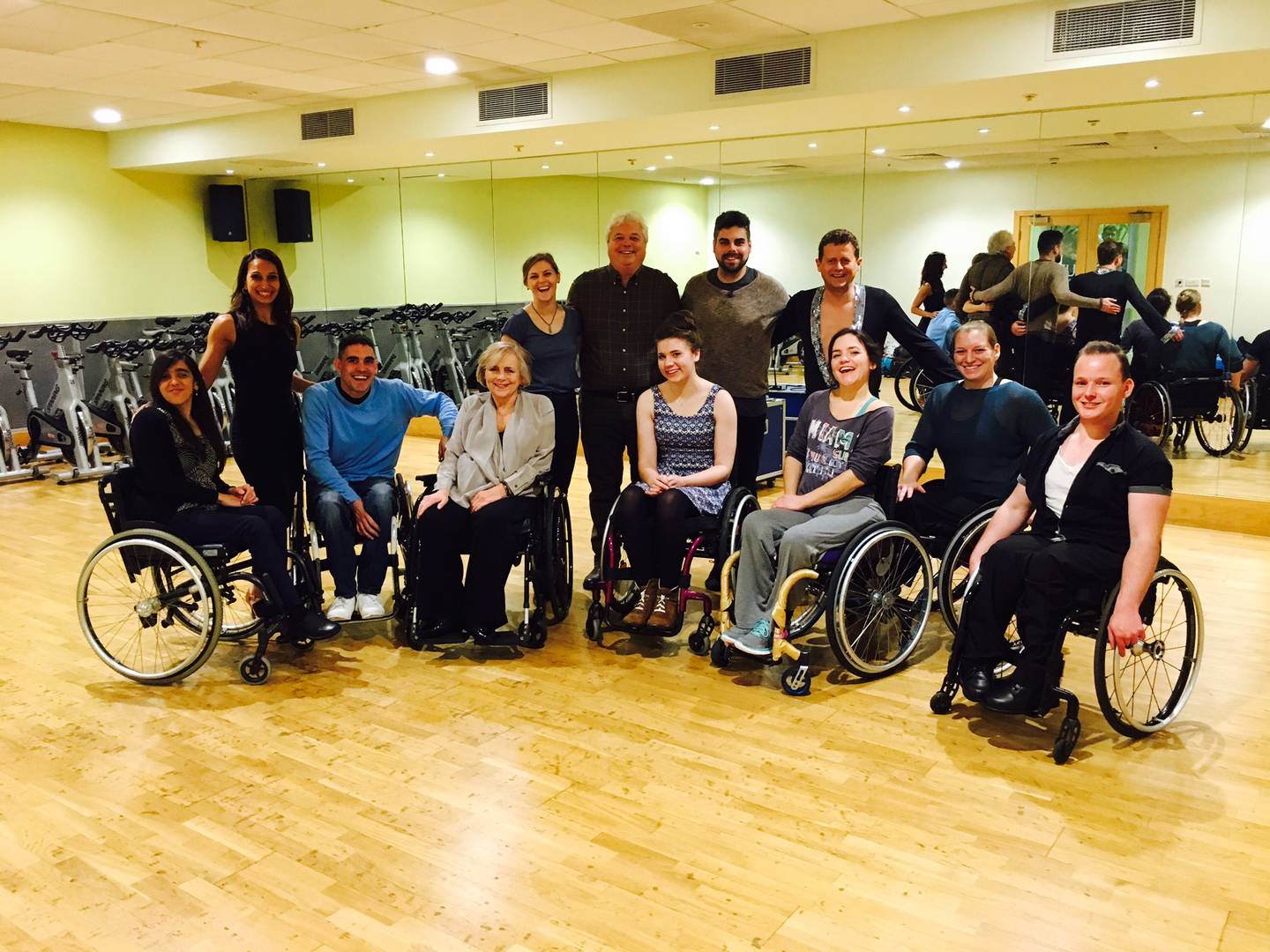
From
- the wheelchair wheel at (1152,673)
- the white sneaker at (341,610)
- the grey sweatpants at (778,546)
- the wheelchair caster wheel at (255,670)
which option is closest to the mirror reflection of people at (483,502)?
the white sneaker at (341,610)

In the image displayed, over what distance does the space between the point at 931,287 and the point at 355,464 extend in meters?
3.97

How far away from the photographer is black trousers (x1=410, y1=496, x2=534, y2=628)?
3703 mm

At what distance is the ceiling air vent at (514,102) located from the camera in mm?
6594

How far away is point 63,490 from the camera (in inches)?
280

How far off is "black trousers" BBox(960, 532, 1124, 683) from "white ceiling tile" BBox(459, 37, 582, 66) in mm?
3864

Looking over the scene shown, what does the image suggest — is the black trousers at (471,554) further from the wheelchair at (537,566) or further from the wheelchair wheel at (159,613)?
the wheelchair wheel at (159,613)

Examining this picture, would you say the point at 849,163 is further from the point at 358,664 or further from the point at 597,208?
the point at 358,664

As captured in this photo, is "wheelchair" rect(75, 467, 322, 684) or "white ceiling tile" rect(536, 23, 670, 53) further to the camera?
"white ceiling tile" rect(536, 23, 670, 53)

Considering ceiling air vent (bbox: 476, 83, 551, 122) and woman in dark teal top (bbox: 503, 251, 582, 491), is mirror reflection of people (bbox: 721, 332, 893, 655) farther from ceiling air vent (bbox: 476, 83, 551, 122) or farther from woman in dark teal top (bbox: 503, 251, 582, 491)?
ceiling air vent (bbox: 476, 83, 551, 122)

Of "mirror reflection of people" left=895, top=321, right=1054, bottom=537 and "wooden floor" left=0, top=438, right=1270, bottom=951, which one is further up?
"mirror reflection of people" left=895, top=321, right=1054, bottom=537

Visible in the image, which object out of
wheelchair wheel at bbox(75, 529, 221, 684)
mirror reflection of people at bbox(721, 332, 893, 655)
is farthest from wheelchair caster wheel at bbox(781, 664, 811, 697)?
wheelchair wheel at bbox(75, 529, 221, 684)

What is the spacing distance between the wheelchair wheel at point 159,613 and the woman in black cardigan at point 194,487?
0.14m

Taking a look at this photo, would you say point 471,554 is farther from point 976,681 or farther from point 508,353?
point 976,681

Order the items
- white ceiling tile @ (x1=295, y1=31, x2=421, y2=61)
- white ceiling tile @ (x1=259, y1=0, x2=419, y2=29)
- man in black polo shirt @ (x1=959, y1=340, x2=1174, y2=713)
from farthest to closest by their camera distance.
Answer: white ceiling tile @ (x1=295, y1=31, x2=421, y2=61) < white ceiling tile @ (x1=259, y1=0, x2=419, y2=29) < man in black polo shirt @ (x1=959, y1=340, x2=1174, y2=713)
